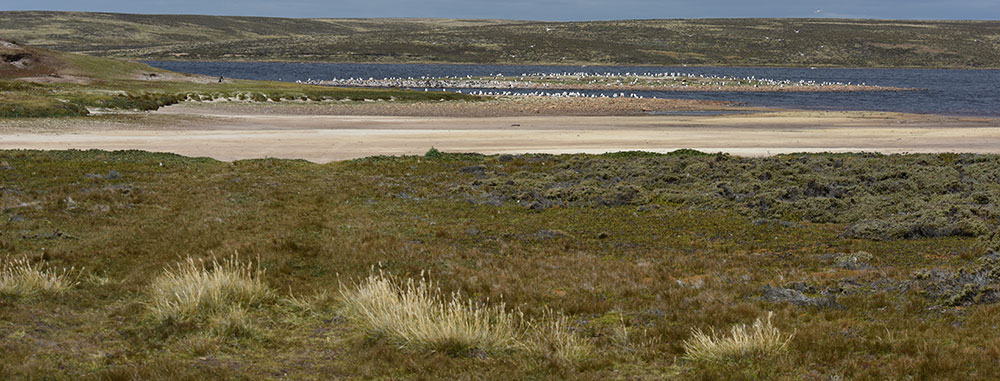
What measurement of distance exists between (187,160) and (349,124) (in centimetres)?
2268

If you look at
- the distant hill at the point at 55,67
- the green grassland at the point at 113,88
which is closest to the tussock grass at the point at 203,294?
the green grassland at the point at 113,88

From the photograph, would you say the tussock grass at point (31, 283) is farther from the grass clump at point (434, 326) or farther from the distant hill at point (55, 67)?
the distant hill at point (55, 67)

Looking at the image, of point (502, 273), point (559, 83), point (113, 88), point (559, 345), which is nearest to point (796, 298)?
point (559, 345)

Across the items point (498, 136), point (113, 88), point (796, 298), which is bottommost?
point (498, 136)

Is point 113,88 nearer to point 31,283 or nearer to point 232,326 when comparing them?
point 31,283

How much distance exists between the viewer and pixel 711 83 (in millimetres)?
118188

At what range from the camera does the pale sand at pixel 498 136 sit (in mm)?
35688

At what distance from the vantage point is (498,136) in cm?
4309

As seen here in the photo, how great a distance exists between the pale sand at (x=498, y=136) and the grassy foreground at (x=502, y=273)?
10.3m

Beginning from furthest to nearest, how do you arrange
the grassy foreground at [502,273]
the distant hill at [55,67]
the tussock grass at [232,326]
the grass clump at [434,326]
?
the distant hill at [55,67] → the tussock grass at [232,326] → the grass clump at [434,326] → the grassy foreground at [502,273]

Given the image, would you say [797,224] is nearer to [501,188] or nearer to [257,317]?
[501,188]

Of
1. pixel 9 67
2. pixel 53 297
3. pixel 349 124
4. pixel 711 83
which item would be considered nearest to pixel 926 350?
pixel 53 297

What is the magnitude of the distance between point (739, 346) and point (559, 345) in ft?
6.45

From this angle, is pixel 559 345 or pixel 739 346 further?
pixel 559 345
